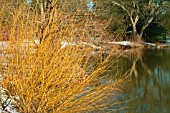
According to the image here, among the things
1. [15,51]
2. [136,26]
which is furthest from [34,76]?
→ [136,26]

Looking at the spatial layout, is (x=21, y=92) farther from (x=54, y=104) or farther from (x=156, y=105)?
(x=156, y=105)

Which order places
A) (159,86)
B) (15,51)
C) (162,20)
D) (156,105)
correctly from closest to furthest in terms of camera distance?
(15,51) → (156,105) → (159,86) → (162,20)

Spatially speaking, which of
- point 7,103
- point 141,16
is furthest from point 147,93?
point 141,16

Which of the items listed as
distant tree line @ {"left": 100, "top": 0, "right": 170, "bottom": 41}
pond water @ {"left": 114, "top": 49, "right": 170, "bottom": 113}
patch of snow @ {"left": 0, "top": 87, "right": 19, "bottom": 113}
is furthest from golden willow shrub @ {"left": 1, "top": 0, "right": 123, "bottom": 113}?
distant tree line @ {"left": 100, "top": 0, "right": 170, "bottom": 41}

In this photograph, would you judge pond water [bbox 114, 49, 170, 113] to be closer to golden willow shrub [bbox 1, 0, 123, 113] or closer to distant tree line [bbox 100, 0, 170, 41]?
golden willow shrub [bbox 1, 0, 123, 113]

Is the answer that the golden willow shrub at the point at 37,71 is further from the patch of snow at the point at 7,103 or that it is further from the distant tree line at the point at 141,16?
the distant tree line at the point at 141,16

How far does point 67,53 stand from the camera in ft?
12.5

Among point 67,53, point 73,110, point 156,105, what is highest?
point 67,53

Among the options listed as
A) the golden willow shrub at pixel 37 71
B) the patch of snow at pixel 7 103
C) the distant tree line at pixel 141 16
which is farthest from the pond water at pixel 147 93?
the distant tree line at pixel 141 16

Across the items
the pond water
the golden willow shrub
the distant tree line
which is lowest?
the pond water

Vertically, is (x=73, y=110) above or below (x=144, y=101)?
above

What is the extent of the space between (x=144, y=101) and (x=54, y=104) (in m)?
3.03

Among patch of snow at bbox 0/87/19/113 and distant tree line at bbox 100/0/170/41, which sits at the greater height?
distant tree line at bbox 100/0/170/41

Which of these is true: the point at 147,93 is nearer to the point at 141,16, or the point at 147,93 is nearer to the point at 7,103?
the point at 7,103
